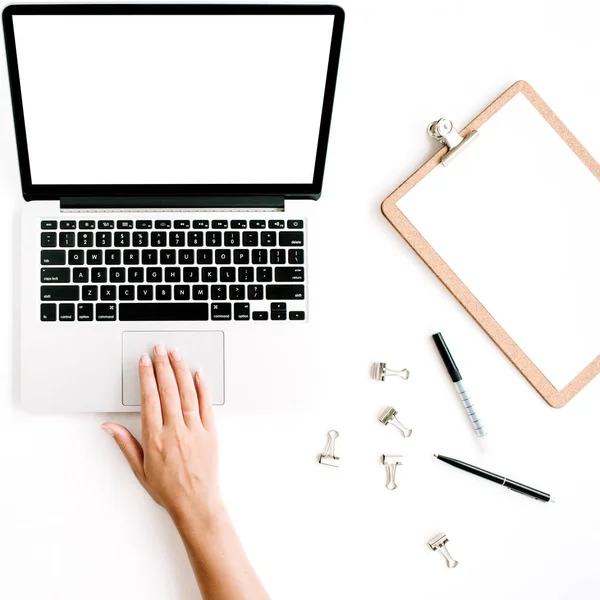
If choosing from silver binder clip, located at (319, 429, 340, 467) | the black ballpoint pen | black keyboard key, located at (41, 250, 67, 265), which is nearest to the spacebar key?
black keyboard key, located at (41, 250, 67, 265)

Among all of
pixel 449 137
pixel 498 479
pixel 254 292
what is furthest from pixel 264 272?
pixel 498 479

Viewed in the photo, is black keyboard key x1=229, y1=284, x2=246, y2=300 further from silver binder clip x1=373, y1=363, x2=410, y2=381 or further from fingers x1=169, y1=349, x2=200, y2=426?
silver binder clip x1=373, y1=363, x2=410, y2=381

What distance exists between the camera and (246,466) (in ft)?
2.51

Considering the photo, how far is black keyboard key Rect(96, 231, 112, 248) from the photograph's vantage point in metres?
0.73

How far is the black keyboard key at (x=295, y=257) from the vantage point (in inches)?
29.0

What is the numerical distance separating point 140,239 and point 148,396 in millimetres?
→ 225

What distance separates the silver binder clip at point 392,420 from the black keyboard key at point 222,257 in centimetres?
33

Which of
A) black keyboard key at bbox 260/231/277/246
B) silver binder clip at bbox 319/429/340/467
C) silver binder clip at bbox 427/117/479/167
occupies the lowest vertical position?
silver binder clip at bbox 319/429/340/467

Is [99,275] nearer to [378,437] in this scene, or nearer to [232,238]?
[232,238]

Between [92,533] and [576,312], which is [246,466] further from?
[576,312]

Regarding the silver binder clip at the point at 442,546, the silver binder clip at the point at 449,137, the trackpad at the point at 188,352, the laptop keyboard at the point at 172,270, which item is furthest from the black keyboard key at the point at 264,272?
the silver binder clip at the point at 442,546

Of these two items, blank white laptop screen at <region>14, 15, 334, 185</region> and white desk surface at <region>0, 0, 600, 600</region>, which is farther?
white desk surface at <region>0, 0, 600, 600</region>

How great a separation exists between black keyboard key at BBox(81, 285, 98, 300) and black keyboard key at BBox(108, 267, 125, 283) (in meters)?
0.03

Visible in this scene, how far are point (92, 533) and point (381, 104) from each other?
79 centimetres
